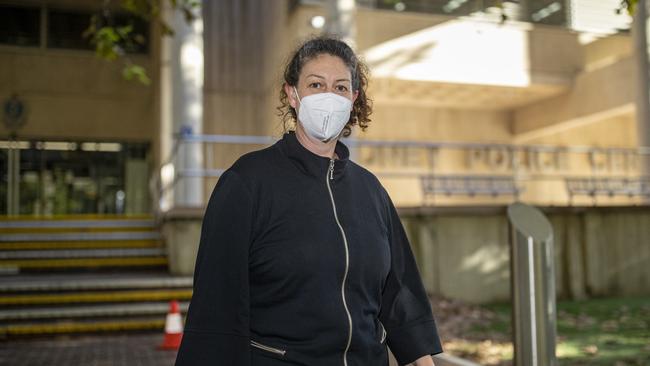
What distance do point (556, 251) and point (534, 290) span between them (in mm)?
7840

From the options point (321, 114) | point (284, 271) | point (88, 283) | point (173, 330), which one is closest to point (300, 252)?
point (284, 271)

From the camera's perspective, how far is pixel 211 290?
1.76 meters

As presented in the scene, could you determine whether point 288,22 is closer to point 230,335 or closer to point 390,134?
point 390,134

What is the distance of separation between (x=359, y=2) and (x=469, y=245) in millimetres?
8901

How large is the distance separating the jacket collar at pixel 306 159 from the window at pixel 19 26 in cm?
2278

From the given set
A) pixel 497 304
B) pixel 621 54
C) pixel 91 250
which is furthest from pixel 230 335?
pixel 621 54

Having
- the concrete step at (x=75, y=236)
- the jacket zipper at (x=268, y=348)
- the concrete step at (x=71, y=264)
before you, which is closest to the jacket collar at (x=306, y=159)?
the jacket zipper at (x=268, y=348)

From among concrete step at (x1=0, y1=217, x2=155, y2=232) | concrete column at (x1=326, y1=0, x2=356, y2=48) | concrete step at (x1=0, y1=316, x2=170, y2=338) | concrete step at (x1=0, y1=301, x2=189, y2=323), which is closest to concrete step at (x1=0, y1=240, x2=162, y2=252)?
concrete step at (x1=0, y1=217, x2=155, y2=232)

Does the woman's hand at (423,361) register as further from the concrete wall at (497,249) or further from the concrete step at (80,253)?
the concrete step at (80,253)

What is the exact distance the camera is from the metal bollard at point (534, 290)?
3.40 meters

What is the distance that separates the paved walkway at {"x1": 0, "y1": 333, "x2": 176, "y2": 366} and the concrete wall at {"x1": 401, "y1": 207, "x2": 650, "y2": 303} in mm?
4286

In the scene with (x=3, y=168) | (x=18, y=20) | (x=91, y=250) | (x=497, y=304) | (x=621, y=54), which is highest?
(x=18, y=20)

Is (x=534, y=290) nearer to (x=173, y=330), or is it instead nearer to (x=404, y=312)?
(x=404, y=312)

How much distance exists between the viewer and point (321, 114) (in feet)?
6.54
